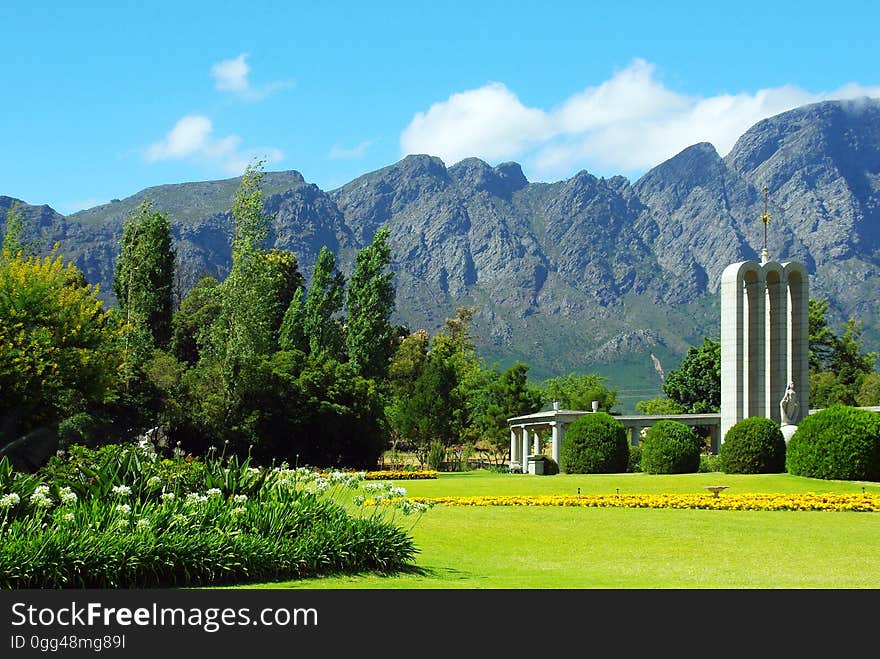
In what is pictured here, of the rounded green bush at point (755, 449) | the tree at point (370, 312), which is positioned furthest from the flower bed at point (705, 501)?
the tree at point (370, 312)

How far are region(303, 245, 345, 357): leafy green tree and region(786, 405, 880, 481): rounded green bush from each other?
31541 millimetres

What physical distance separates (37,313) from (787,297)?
2502 cm

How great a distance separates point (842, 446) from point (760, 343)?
30.4ft

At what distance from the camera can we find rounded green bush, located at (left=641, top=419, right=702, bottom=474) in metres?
29.1

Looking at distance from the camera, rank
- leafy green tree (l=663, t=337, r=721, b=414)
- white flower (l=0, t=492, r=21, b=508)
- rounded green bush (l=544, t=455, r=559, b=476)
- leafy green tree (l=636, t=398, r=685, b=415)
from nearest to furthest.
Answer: white flower (l=0, t=492, r=21, b=508) < rounded green bush (l=544, t=455, r=559, b=476) < leafy green tree (l=663, t=337, r=721, b=414) < leafy green tree (l=636, t=398, r=685, b=415)

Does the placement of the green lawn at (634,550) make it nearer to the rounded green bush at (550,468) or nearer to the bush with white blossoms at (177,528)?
the bush with white blossoms at (177,528)

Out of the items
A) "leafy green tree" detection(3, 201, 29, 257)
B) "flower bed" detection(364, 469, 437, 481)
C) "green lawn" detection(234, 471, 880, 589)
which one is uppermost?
"leafy green tree" detection(3, 201, 29, 257)

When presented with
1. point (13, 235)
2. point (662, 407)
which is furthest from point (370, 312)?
point (662, 407)

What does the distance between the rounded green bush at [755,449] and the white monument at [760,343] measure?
17.4 feet

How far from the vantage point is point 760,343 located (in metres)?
33.8

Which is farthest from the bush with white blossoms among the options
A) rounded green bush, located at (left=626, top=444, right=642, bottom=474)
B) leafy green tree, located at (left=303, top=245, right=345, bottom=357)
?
leafy green tree, located at (left=303, top=245, right=345, bottom=357)

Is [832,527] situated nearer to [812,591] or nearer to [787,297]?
[812,591]

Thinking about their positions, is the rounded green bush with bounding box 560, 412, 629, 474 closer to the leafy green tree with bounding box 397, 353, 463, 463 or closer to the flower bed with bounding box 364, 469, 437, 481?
the flower bed with bounding box 364, 469, 437, 481

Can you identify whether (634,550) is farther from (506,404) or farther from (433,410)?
(506,404)
